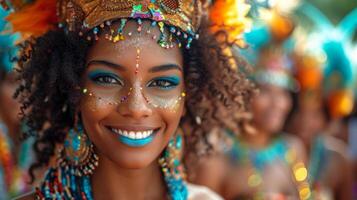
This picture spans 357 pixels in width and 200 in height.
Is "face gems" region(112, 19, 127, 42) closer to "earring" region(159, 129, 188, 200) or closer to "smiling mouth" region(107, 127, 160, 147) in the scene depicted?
"smiling mouth" region(107, 127, 160, 147)

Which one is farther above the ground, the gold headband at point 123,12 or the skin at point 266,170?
the gold headband at point 123,12

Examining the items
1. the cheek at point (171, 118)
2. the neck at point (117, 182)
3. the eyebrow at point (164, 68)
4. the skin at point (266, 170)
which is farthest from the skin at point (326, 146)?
the eyebrow at point (164, 68)

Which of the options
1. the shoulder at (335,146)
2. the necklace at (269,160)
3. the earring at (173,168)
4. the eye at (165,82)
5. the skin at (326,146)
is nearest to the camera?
the eye at (165,82)

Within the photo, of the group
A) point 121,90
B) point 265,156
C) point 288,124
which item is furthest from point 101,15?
point 288,124

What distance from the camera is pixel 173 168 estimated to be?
129 inches

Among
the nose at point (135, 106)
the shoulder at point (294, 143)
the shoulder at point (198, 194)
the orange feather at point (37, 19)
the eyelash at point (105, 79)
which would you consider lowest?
the shoulder at point (198, 194)

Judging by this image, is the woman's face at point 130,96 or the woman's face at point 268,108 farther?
the woman's face at point 268,108

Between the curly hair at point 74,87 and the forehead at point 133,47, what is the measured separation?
87mm

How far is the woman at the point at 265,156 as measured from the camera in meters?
5.10

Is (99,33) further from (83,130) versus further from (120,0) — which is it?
(83,130)

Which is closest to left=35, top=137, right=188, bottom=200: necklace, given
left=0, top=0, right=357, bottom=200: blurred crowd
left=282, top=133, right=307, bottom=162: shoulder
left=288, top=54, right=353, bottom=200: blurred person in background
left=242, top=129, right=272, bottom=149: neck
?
left=0, top=0, right=357, bottom=200: blurred crowd

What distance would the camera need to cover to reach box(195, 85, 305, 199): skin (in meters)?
5.05

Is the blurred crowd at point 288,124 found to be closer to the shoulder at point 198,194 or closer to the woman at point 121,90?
the shoulder at point 198,194

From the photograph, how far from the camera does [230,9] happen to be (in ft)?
10.5
